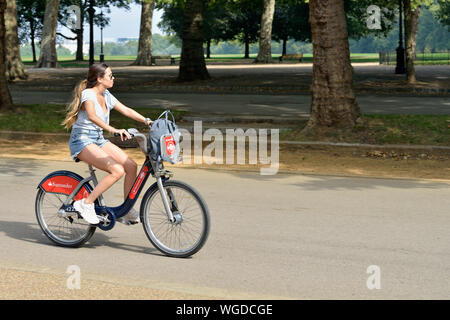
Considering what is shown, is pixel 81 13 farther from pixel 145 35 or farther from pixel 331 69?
pixel 331 69

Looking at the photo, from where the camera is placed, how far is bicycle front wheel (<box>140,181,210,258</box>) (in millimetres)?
6297

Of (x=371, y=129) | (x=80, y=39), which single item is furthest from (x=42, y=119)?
(x=80, y=39)

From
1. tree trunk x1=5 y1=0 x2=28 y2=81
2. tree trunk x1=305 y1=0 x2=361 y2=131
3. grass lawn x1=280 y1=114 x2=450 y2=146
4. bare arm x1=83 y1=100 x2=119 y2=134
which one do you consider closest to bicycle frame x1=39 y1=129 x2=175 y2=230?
bare arm x1=83 y1=100 x2=119 y2=134

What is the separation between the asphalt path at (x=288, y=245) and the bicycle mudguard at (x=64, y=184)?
52cm

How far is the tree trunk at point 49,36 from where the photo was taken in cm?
4847

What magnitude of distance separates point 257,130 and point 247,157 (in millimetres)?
3035

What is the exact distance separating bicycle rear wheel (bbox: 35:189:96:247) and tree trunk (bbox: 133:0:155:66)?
158 feet

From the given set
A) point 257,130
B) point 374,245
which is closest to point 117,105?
point 374,245

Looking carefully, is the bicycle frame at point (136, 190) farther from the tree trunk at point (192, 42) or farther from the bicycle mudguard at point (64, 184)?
the tree trunk at point (192, 42)

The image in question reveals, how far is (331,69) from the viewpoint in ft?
48.0

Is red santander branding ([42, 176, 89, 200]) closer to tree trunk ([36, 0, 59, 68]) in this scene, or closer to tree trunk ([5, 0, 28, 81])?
tree trunk ([5, 0, 28, 81])

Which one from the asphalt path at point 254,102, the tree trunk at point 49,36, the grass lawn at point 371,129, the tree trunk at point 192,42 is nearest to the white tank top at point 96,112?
the grass lawn at point 371,129

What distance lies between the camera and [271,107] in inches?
827
